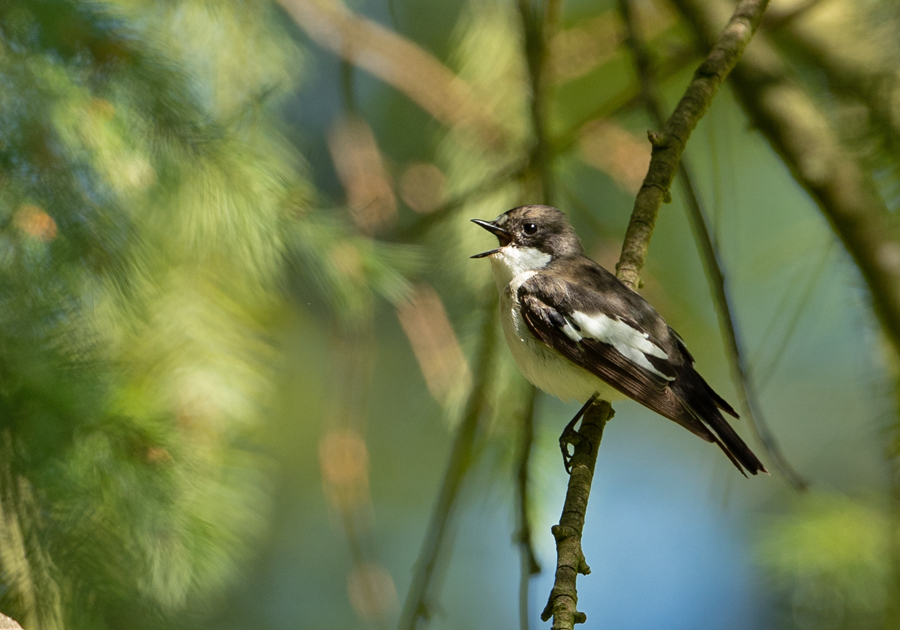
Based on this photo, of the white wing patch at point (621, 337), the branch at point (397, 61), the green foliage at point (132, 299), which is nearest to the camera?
the green foliage at point (132, 299)

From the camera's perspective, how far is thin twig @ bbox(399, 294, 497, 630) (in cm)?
248

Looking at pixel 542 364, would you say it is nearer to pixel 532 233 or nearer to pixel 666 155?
pixel 532 233

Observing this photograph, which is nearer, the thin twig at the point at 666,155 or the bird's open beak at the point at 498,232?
the thin twig at the point at 666,155

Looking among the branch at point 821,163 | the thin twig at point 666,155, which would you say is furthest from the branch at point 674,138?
the branch at point 821,163

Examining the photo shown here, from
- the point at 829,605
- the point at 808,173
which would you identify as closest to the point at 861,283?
the point at 808,173

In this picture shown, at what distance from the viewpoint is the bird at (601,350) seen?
2.53m

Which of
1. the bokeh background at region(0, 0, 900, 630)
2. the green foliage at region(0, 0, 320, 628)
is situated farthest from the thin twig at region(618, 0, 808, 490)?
the green foliage at region(0, 0, 320, 628)

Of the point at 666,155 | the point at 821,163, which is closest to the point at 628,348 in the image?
the point at 666,155

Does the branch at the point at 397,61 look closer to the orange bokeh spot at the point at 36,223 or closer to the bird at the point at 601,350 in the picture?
the bird at the point at 601,350

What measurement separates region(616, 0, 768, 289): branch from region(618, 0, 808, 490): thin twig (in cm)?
15

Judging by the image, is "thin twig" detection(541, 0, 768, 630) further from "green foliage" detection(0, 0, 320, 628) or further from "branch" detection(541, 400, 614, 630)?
"green foliage" detection(0, 0, 320, 628)

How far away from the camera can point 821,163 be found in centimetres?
284

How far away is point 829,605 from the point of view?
3238mm

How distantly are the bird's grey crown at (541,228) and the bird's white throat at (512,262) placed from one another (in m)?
0.03
